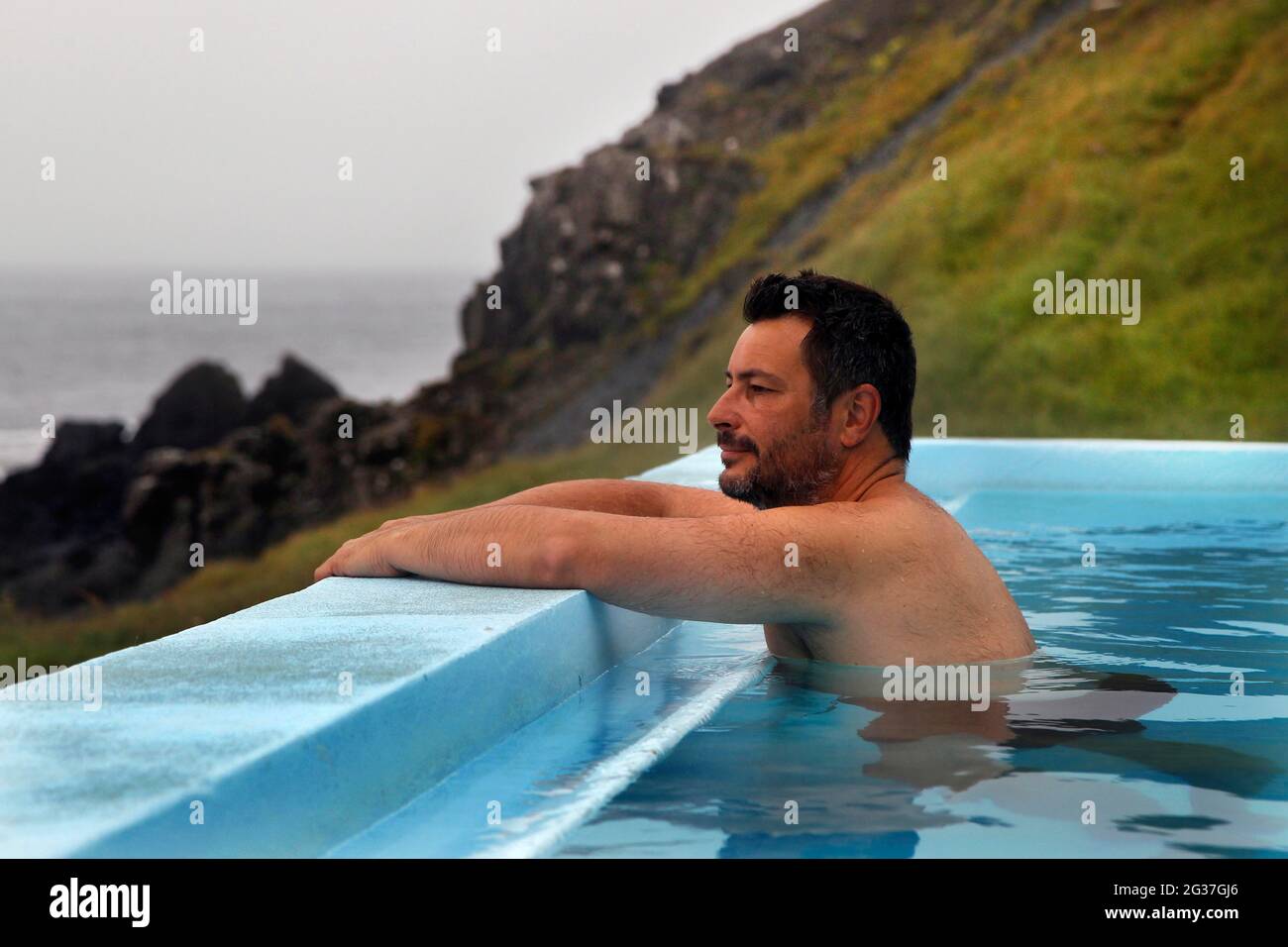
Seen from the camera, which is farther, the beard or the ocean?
the ocean

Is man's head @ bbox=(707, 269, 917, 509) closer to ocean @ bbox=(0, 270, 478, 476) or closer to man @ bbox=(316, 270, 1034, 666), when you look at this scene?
man @ bbox=(316, 270, 1034, 666)

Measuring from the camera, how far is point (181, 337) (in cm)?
6469

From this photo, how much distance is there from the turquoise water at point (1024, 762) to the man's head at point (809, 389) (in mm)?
545

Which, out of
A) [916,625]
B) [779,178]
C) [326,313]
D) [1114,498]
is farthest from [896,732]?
[326,313]

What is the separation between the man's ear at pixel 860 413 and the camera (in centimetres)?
361

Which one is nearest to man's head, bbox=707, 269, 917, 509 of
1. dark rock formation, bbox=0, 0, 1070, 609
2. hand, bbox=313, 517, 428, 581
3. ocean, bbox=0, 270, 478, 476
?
hand, bbox=313, 517, 428, 581

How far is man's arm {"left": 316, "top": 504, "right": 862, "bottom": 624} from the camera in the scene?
130 inches

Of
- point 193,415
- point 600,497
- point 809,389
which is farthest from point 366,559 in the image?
point 193,415

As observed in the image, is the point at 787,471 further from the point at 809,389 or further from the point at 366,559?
the point at 366,559

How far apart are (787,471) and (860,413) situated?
24 cm

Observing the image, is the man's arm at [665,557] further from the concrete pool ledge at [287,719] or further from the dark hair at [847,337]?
the dark hair at [847,337]

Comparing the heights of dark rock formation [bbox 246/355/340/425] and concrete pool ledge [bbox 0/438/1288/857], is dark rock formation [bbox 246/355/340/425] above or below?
above

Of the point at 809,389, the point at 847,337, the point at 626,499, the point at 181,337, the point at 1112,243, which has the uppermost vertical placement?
the point at 181,337

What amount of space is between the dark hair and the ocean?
3232 centimetres
